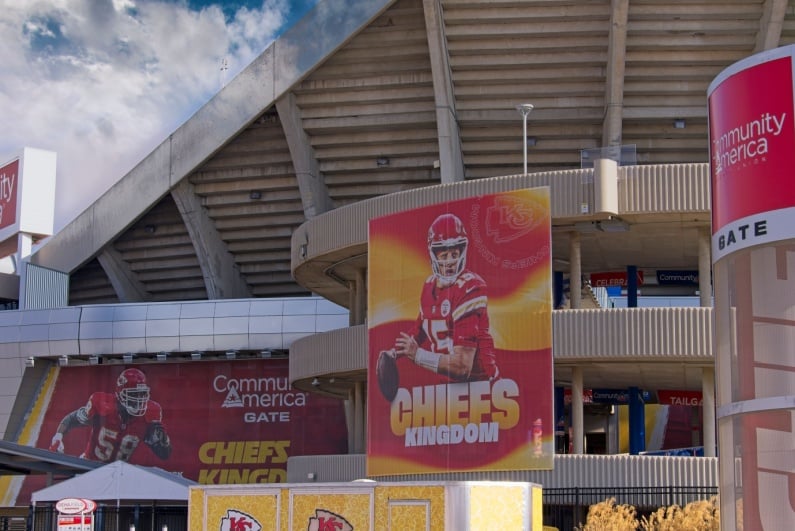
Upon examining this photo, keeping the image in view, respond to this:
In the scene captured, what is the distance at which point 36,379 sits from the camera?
50719 mm

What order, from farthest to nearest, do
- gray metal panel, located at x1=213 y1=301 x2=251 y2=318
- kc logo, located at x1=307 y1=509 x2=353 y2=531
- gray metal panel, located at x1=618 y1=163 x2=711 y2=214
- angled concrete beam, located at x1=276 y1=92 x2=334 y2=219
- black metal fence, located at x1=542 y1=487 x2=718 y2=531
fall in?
gray metal panel, located at x1=213 y1=301 x2=251 y2=318, angled concrete beam, located at x1=276 y1=92 x2=334 y2=219, gray metal panel, located at x1=618 y1=163 x2=711 y2=214, black metal fence, located at x1=542 y1=487 x2=718 y2=531, kc logo, located at x1=307 y1=509 x2=353 y2=531

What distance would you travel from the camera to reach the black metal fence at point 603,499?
94.0ft

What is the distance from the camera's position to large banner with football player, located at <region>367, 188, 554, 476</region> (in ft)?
101

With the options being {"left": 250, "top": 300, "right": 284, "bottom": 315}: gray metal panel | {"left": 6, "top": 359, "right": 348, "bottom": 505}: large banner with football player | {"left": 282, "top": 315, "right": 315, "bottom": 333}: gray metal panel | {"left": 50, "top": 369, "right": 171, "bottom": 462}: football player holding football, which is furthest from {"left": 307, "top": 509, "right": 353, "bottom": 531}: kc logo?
{"left": 50, "top": 369, "right": 171, "bottom": 462}: football player holding football

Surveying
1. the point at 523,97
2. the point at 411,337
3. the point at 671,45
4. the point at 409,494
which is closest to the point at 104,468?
the point at 411,337

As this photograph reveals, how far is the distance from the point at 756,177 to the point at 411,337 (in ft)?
58.7

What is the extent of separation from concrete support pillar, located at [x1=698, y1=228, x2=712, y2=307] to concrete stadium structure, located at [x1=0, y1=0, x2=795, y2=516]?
0.05 metres

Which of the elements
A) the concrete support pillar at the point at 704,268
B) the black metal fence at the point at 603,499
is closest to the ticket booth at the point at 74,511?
the black metal fence at the point at 603,499

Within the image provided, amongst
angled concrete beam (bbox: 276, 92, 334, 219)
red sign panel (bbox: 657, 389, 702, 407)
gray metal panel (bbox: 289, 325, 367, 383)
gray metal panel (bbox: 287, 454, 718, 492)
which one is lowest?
gray metal panel (bbox: 287, 454, 718, 492)

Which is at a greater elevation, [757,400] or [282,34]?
[282,34]

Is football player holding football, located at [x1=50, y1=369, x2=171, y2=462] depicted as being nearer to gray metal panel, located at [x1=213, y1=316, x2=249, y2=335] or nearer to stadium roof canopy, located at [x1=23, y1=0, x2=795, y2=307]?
gray metal panel, located at [x1=213, y1=316, x2=249, y2=335]

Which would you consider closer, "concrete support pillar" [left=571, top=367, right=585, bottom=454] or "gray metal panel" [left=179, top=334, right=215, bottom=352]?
"concrete support pillar" [left=571, top=367, right=585, bottom=454]

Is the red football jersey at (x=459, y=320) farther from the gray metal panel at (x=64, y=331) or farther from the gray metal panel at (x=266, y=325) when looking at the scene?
the gray metal panel at (x=64, y=331)

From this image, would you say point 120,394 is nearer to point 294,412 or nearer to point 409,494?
point 294,412
